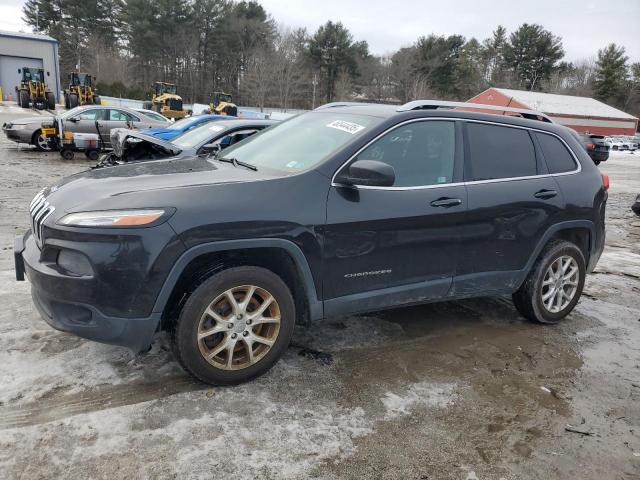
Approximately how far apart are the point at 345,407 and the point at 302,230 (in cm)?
111

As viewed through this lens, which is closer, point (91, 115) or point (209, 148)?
point (209, 148)

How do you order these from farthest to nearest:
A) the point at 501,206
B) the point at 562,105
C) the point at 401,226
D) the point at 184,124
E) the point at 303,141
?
1. the point at 562,105
2. the point at 184,124
3. the point at 501,206
4. the point at 303,141
5. the point at 401,226

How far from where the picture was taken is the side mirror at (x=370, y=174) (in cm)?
303

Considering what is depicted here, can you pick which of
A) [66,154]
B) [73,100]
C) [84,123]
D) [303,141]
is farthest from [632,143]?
[303,141]

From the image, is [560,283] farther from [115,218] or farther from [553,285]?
[115,218]

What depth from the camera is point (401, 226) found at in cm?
336

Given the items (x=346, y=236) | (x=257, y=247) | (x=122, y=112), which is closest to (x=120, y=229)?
(x=257, y=247)

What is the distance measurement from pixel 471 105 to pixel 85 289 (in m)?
3.33

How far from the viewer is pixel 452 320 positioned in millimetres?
4457

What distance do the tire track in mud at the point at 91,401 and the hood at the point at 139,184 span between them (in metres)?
1.08

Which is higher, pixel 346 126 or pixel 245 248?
pixel 346 126

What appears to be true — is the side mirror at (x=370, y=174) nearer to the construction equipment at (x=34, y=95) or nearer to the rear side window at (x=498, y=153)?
the rear side window at (x=498, y=153)

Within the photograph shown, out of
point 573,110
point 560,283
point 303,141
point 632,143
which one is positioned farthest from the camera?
point 573,110

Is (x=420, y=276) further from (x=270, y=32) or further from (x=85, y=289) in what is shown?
(x=270, y=32)
